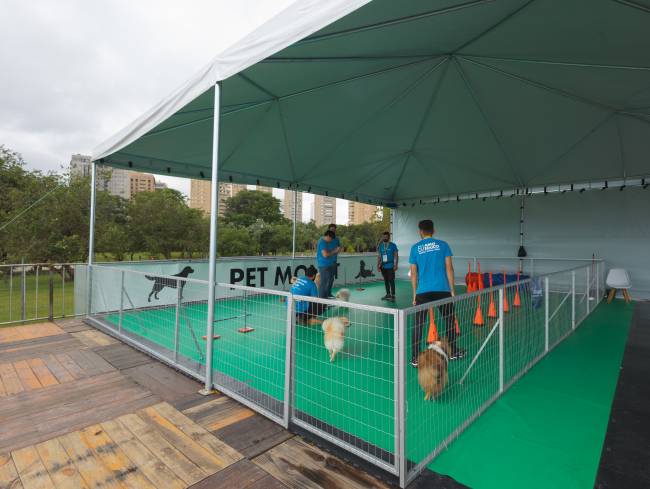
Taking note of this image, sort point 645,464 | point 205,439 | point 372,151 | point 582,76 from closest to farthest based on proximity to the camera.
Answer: point 645,464
point 205,439
point 582,76
point 372,151

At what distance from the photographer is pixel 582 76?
496cm

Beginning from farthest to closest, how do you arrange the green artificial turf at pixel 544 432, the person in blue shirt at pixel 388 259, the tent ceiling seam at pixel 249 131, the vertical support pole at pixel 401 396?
the person in blue shirt at pixel 388 259
the tent ceiling seam at pixel 249 131
the green artificial turf at pixel 544 432
the vertical support pole at pixel 401 396

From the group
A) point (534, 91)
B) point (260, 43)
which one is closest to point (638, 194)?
point (534, 91)

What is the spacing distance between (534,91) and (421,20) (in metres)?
3.49

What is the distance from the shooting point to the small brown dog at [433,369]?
3.09 m

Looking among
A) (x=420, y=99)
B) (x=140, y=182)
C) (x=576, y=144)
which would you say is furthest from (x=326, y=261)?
(x=140, y=182)

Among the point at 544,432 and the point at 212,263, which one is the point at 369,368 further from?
the point at 212,263

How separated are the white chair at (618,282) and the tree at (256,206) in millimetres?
36688

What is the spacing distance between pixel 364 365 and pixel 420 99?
5.04 meters

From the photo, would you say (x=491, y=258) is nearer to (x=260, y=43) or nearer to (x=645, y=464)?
(x=645, y=464)

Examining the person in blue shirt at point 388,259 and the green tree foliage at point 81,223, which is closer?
the person in blue shirt at point 388,259

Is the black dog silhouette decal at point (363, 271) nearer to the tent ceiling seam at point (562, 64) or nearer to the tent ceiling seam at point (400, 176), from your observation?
the tent ceiling seam at point (400, 176)

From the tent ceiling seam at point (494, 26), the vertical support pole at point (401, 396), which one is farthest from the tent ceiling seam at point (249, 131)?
the vertical support pole at point (401, 396)

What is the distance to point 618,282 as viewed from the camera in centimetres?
938
